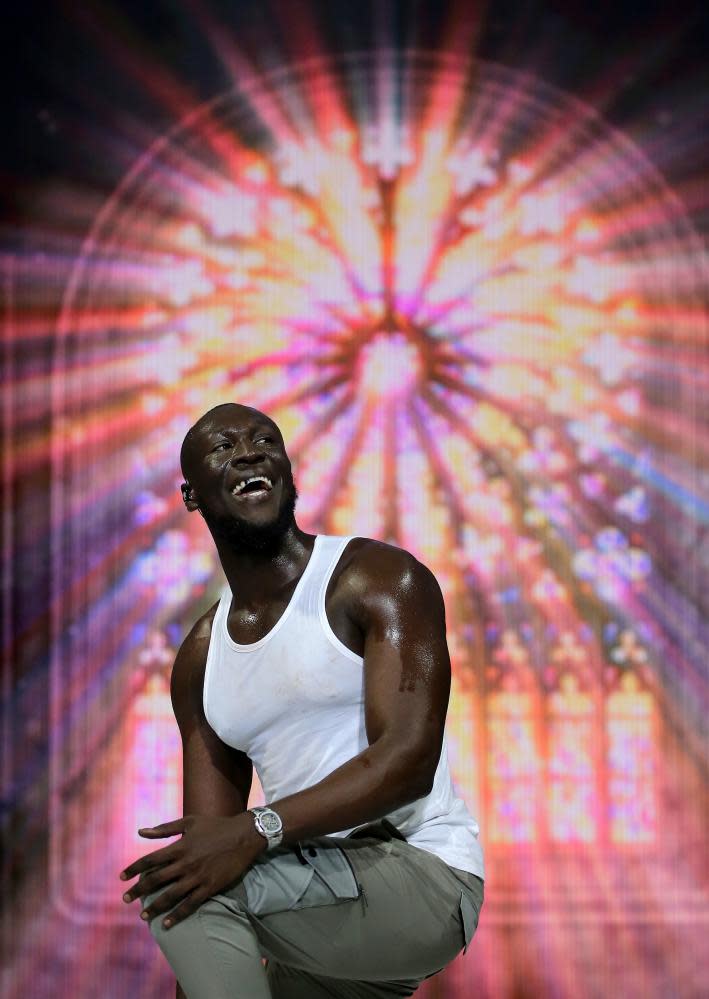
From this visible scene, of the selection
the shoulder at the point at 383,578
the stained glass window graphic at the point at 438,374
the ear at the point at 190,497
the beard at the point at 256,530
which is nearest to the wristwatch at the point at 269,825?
the shoulder at the point at 383,578

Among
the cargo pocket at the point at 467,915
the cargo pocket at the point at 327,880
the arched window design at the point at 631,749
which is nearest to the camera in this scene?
the cargo pocket at the point at 327,880

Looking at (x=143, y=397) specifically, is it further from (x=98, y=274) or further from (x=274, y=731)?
(x=274, y=731)

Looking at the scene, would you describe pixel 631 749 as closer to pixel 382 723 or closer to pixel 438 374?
pixel 438 374

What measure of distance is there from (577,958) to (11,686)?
5.70 ft

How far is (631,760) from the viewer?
3789 millimetres

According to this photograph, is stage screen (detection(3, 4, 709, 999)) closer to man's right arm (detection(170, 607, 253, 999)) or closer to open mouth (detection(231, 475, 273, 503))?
man's right arm (detection(170, 607, 253, 999))

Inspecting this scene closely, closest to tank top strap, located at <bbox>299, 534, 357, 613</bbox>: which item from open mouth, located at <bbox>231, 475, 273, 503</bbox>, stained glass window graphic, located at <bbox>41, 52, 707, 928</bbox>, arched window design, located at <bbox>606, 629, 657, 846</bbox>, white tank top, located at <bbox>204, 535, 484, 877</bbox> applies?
white tank top, located at <bbox>204, 535, 484, 877</bbox>

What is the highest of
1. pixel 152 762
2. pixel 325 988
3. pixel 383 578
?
pixel 383 578

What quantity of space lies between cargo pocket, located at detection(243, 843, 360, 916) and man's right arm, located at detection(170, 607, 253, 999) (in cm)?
31

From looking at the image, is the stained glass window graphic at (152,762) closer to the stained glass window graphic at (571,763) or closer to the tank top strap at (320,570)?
the stained glass window graphic at (571,763)

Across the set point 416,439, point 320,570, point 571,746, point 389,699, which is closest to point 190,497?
point 320,570

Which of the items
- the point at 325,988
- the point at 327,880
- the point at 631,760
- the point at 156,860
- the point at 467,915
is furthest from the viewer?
the point at 631,760

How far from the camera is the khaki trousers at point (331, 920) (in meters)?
1.54

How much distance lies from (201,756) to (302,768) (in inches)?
7.4
